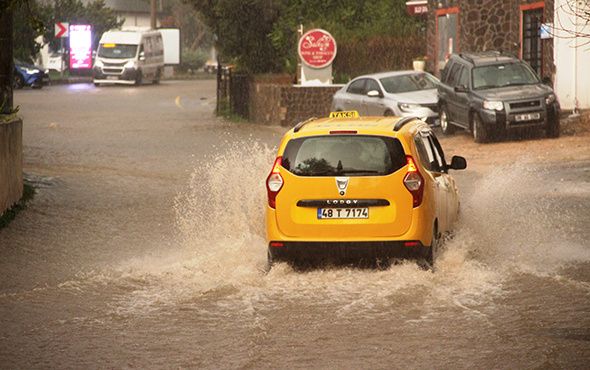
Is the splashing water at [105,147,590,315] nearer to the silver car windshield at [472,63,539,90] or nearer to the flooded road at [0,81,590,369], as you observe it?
the flooded road at [0,81,590,369]

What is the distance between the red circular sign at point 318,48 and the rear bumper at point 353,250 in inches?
851

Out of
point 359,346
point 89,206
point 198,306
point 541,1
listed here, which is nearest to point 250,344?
point 359,346

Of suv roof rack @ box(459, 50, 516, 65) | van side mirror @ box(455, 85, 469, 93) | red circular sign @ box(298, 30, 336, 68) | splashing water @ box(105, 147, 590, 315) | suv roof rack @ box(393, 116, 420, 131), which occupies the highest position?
red circular sign @ box(298, 30, 336, 68)

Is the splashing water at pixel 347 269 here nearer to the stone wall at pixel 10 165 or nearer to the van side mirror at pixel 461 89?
the stone wall at pixel 10 165

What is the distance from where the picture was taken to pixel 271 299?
8078 millimetres

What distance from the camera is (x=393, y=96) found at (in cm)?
2408

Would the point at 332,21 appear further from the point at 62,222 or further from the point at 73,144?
the point at 62,222

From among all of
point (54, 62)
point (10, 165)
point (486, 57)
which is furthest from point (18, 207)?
point (54, 62)

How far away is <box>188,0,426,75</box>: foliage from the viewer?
34000 mm

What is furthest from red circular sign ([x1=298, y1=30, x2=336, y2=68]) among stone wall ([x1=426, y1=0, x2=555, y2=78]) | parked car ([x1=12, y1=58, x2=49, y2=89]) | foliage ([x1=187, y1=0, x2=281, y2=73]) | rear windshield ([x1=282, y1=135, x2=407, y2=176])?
parked car ([x1=12, y1=58, x2=49, y2=89])

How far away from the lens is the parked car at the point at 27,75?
50.2 meters

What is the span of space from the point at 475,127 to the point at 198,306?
50.7 ft

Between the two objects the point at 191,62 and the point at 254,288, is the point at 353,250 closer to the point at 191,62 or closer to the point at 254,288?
the point at 254,288

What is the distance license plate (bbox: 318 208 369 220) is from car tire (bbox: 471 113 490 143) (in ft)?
45.1
